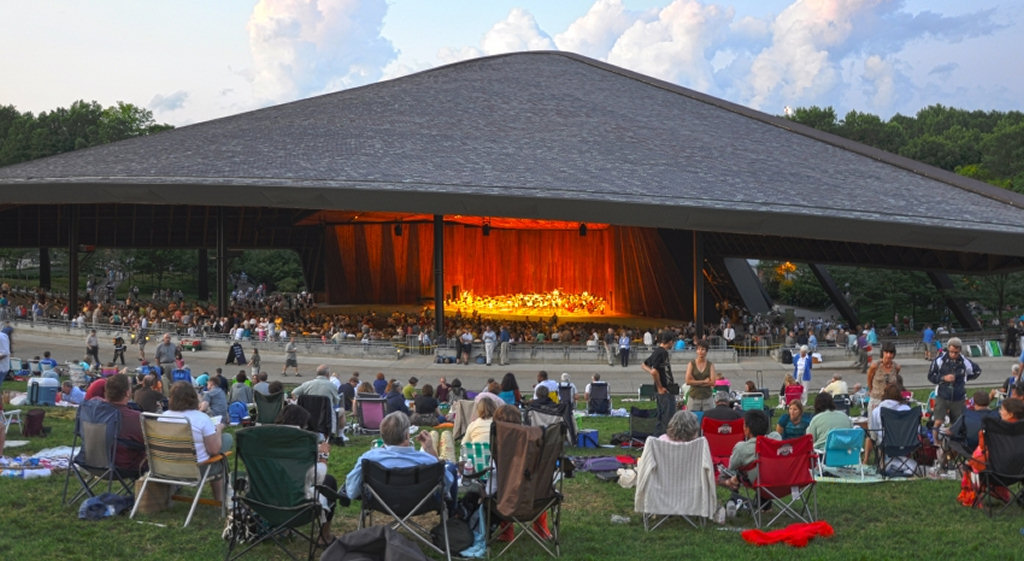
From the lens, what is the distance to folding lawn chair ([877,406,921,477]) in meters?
11.1

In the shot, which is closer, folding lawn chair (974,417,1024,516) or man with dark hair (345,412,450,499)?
man with dark hair (345,412,450,499)

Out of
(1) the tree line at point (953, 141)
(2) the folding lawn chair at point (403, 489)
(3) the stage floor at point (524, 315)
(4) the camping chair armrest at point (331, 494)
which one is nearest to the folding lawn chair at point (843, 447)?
(2) the folding lawn chair at point (403, 489)

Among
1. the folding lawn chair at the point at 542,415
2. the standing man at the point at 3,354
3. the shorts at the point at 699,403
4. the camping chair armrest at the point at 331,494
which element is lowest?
the camping chair armrest at the point at 331,494

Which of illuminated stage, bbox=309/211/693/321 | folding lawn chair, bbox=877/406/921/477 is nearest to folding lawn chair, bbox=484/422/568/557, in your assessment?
folding lawn chair, bbox=877/406/921/477

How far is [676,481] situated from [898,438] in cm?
356

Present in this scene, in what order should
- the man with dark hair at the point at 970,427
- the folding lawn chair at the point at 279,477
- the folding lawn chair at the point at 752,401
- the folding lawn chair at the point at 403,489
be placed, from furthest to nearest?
the folding lawn chair at the point at 752,401 → the man with dark hair at the point at 970,427 → the folding lawn chair at the point at 279,477 → the folding lawn chair at the point at 403,489

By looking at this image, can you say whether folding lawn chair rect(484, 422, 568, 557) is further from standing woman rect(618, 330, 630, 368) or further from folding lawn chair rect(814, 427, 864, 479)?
standing woman rect(618, 330, 630, 368)

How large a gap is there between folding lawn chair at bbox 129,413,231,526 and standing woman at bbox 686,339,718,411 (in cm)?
643

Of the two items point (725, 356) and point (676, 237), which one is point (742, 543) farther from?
point (676, 237)

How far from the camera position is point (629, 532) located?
8906mm

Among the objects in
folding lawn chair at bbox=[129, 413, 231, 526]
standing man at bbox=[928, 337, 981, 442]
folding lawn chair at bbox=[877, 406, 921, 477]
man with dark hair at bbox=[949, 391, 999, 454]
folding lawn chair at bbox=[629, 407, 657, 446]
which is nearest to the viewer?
folding lawn chair at bbox=[129, 413, 231, 526]

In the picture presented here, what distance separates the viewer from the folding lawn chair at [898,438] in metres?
11.1

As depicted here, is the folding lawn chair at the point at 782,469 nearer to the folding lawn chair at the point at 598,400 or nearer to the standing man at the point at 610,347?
the folding lawn chair at the point at 598,400

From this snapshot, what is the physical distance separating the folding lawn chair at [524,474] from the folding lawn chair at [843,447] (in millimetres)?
3881
